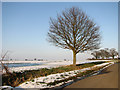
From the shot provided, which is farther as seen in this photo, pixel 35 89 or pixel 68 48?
pixel 68 48

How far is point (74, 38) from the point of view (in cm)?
1923

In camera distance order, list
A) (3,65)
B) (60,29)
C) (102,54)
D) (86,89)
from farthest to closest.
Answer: (102,54) < (60,29) < (3,65) < (86,89)

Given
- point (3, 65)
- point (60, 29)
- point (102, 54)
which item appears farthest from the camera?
point (102, 54)

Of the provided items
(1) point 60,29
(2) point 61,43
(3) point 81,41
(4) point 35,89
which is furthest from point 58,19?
(4) point 35,89

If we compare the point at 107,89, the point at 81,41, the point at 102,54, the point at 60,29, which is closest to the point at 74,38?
the point at 81,41

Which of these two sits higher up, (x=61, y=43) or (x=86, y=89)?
(x=61, y=43)

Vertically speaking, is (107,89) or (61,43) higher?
(61,43)

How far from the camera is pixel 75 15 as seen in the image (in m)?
19.5

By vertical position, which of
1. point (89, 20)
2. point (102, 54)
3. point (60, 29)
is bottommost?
point (102, 54)

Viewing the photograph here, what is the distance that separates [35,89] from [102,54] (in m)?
88.1

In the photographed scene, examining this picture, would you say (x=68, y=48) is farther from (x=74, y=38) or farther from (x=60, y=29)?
(x=60, y=29)

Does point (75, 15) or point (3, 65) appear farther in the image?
point (75, 15)

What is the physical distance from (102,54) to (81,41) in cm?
7408

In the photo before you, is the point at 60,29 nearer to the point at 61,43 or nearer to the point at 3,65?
the point at 61,43
